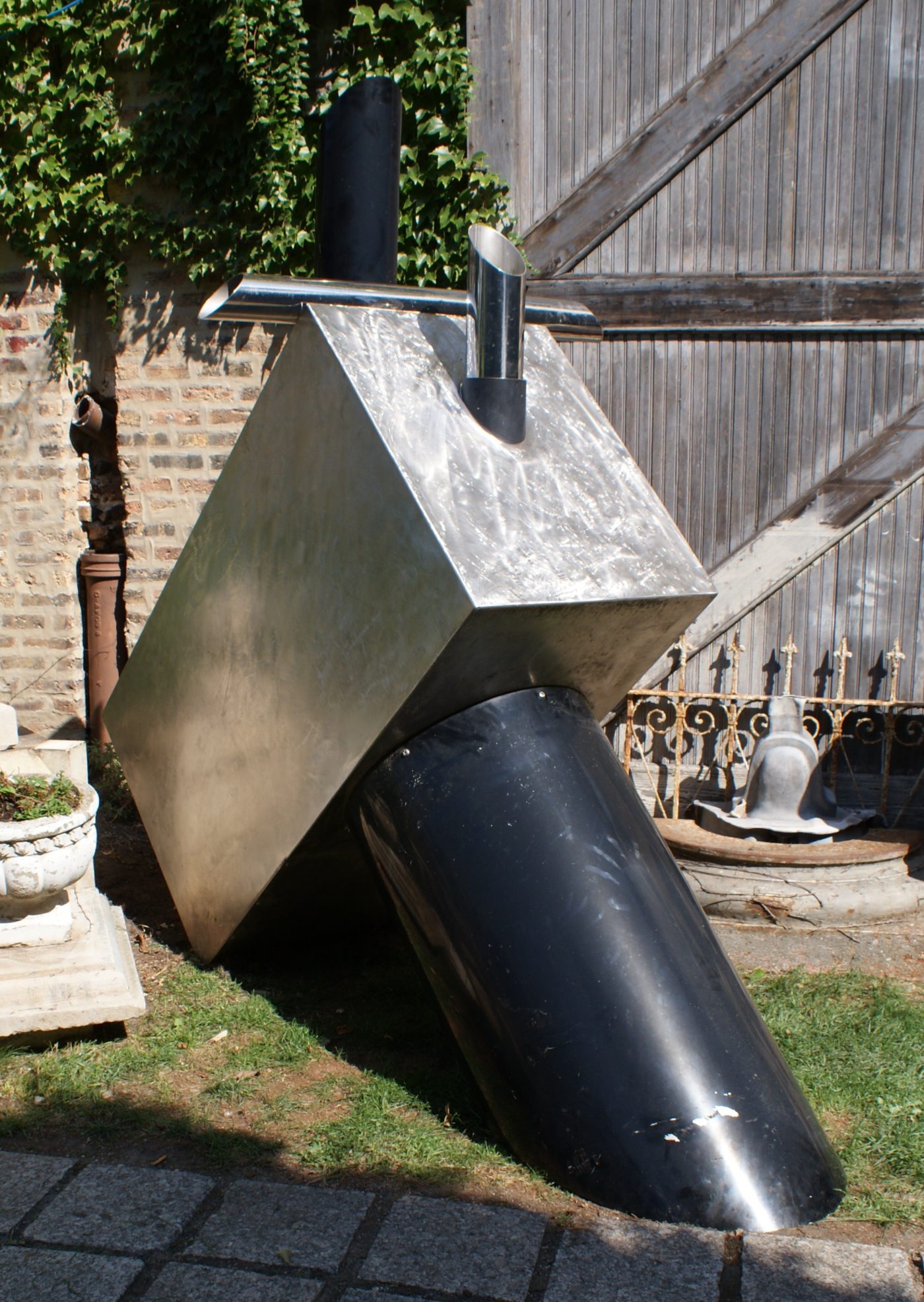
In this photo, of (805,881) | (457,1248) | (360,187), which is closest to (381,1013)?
(457,1248)

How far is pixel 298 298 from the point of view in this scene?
2613 mm

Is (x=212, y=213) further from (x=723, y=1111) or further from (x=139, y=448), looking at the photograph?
(x=723, y=1111)

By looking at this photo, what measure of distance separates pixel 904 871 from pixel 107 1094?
2.96m

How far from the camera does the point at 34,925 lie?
122 inches

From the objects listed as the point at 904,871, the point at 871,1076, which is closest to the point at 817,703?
the point at 904,871

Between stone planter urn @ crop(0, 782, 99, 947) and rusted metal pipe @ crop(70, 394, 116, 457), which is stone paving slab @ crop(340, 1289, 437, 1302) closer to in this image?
stone planter urn @ crop(0, 782, 99, 947)

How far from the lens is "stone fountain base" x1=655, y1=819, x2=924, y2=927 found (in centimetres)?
410

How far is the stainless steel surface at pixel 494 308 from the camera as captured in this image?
245cm

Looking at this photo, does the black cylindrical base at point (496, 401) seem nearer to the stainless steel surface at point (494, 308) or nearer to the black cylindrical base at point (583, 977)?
the stainless steel surface at point (494, 308)

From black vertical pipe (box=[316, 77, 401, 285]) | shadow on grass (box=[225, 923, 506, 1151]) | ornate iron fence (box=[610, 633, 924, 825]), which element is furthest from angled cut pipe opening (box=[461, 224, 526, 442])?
ornate iron fence (box=[610, 633, 924, 825])

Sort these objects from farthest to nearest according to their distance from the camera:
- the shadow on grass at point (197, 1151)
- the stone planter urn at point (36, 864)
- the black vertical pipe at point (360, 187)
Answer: the black vertical pipe at point (360, 187) → the stone planter urn at point (36, 864) → the shadow on grass at point (197, 1151)

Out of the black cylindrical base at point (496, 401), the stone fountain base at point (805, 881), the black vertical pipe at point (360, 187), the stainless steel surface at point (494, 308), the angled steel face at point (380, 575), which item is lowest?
the stone fountain base at point (805, 881)

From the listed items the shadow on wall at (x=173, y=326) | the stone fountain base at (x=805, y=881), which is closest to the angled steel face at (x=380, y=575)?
the stone fountain base at (x=805, y=881)

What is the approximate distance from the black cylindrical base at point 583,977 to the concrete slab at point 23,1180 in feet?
2.79
